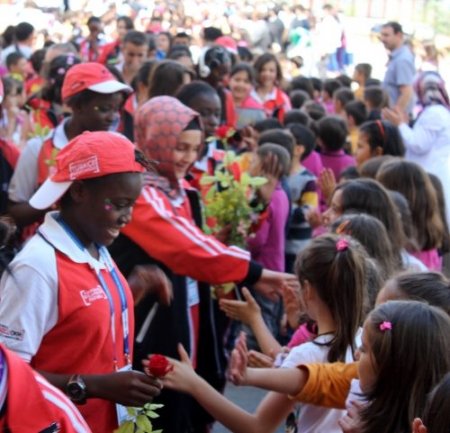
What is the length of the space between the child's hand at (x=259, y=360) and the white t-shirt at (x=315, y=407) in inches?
4.8

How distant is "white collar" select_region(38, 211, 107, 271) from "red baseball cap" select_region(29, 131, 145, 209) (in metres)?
0.11

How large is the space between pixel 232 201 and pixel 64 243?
7.81 feet

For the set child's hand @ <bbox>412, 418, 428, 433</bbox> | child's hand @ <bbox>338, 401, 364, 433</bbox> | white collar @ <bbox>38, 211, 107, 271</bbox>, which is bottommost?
child's hand @ <bbox>338, 401, 364, 433</bbox>

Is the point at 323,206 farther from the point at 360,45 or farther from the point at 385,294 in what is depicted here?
the point at 360,45

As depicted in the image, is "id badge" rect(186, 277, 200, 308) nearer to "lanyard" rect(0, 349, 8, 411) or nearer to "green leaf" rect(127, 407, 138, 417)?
"green leaf" rect(127, 407, 138, 417)

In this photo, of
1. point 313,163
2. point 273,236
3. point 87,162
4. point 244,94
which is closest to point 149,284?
point 87,162

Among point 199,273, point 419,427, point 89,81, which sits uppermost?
point 419,427

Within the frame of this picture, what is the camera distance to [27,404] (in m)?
2.14

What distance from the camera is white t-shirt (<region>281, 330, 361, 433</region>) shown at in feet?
12.1

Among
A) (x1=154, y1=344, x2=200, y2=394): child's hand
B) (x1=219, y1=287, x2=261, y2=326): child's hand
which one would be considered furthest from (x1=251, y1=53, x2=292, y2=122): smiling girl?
(x1=154, y1=344, x2=200, y2=394): child's hand

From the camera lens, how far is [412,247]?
18.8 ft

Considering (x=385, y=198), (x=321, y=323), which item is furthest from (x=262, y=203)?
(x=321, y=323)

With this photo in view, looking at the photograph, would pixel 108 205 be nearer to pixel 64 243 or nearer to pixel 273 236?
pixel 64 243

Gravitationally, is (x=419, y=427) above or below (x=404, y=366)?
above
